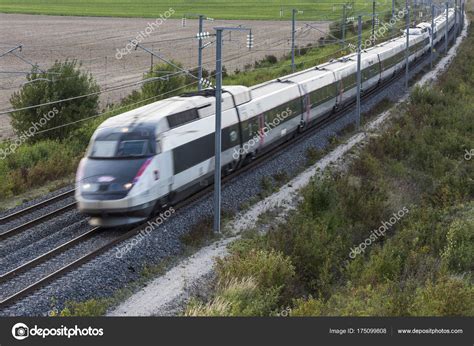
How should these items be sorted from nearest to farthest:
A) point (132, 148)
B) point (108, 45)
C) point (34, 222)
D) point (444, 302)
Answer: point (444, 302) → point (132, 148) → point (34, 222) → point (108, 45)

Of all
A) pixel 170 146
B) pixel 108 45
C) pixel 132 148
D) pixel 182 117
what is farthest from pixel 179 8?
pixel 132 148

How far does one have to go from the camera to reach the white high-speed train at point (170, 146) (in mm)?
18406

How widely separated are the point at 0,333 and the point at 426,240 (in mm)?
12539

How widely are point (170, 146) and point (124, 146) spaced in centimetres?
140

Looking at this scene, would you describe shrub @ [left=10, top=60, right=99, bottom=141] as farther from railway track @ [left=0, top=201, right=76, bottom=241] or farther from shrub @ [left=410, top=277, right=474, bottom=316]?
shrub @ [left=410, top=277, right=474, bottom=316]

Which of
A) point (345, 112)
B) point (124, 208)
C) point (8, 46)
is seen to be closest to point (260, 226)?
point (124, 208)

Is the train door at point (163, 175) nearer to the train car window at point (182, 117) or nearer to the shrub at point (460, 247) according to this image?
the train car window at point (182, 117)

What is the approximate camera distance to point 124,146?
19.2 metres

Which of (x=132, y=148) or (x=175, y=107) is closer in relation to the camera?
(x=132, y=148)

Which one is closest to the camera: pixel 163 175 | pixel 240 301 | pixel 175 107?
pixel 240 301

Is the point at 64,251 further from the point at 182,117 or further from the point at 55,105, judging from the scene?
the point at 55,105

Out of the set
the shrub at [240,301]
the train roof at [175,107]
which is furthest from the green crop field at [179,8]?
the shrub at [240,301]

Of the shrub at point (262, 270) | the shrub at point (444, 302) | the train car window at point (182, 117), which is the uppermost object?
the train car window at point (182, 117)

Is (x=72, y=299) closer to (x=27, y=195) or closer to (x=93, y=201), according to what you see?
(x=93, y=201)
